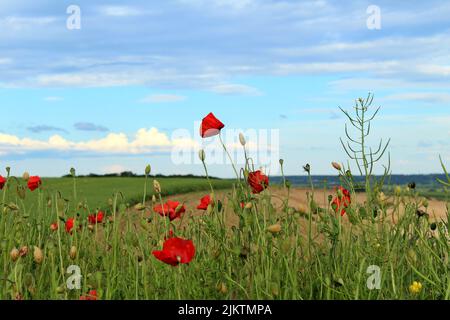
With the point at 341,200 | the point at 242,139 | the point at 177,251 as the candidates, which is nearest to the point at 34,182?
the point at 242,139

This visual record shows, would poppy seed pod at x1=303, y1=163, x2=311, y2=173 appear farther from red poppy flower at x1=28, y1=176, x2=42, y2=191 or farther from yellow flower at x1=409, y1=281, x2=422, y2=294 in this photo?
red poppy flower at x1=28, y1=176, x2=42, y2=191

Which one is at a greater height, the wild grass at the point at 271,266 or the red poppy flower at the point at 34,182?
the red poppy flower at the point at 34,182

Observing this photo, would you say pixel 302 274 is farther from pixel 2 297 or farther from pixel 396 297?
pixel 2 297

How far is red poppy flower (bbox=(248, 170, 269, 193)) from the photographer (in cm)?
279

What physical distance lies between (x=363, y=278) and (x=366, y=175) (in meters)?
0.59

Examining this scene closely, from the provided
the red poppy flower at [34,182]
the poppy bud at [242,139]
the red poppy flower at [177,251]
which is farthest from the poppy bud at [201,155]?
the red poppy flower at [34,182]

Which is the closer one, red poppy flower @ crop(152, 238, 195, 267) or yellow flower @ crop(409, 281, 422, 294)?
red poppy flower @ crop(152, 238, 195, 267)

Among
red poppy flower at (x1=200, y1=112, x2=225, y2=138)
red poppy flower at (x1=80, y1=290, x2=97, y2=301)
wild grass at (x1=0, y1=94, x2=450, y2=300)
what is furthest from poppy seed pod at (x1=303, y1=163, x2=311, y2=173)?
red poppy flower at (x1=80, y1=290, x2=97, y2=301)

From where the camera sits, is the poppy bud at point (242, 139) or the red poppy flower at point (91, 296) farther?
the poppy bud at point (242, 139)

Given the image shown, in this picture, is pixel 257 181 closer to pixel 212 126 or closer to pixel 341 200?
pixel 212 126

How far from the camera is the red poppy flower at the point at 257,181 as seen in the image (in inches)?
110

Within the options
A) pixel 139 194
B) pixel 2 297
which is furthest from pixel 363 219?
pixel 139 194

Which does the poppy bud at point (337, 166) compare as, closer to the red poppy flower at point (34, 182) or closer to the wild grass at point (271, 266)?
the wild grass at point (271, 266)
